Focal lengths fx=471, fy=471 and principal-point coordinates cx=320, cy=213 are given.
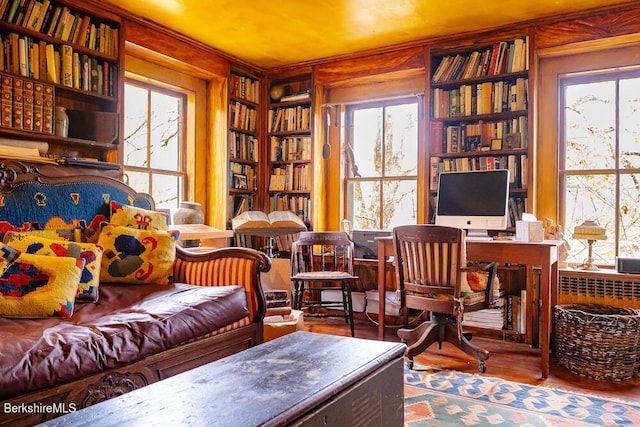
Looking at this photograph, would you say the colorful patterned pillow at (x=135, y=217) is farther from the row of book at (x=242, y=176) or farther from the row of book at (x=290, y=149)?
the row of book at (x=290, y=149)

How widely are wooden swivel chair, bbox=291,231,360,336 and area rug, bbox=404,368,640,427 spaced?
112 cm

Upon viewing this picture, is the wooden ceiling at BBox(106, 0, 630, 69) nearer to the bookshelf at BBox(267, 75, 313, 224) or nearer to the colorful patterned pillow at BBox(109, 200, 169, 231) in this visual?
the bookshelf at BBox(267, 75, 313, 224)

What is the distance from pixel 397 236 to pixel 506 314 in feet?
4.08

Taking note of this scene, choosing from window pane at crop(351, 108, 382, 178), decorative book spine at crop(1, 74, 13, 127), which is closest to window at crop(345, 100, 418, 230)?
window pane at crop(351, 108, 382, 178)

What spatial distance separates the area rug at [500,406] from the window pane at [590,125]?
1.94m

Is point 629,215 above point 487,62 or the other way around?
the other way around

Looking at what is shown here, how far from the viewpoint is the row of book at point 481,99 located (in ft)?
11.7

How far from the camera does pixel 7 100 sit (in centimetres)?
273

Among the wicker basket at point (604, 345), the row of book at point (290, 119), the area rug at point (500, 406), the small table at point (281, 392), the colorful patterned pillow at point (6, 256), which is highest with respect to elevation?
the row of book at point (290, 119)

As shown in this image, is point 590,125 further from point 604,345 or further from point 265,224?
point 265,224

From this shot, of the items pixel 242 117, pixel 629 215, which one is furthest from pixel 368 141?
pixel 629 215

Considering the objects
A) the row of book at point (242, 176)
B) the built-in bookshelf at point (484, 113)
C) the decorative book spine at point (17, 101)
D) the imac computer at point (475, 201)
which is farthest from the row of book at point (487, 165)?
the decorative book spine at point (17, 101)

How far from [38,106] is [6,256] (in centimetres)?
138

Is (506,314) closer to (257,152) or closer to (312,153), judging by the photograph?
(312,153)
